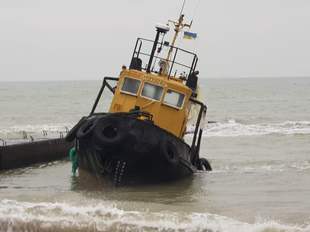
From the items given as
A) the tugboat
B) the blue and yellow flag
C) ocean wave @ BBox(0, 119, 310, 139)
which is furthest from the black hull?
ocean wave @ BBox(0, 119, 310, 139)

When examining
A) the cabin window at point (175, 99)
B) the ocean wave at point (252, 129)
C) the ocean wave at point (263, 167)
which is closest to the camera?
the cabin window at point (175, 99)

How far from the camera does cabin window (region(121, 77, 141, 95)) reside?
49.5 feet

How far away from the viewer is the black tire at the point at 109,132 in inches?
529

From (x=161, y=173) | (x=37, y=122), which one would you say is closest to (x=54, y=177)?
(x=161, y=173)

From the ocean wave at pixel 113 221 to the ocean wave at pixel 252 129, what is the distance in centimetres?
2306

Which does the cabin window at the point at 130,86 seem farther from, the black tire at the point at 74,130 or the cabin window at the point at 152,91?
the black tire at the point at 74,130

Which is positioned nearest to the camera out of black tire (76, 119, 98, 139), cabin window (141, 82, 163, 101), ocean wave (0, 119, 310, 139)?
black tire (76, 119, 98, 139)

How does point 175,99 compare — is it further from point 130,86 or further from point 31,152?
point 31,152

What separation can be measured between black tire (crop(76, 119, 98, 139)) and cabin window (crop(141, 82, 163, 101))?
1642 millimetres

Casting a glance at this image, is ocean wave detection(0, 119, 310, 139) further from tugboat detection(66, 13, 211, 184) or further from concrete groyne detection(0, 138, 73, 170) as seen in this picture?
tugboat detection(66, 13, 211, 184)

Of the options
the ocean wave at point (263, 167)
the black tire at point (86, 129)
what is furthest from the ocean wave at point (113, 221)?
the ocean wave at point (263, 167)

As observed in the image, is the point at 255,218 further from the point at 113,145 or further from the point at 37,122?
the point at 37,122

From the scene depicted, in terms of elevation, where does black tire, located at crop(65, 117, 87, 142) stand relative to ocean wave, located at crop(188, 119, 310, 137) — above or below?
above

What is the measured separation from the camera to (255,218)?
34.2ft
